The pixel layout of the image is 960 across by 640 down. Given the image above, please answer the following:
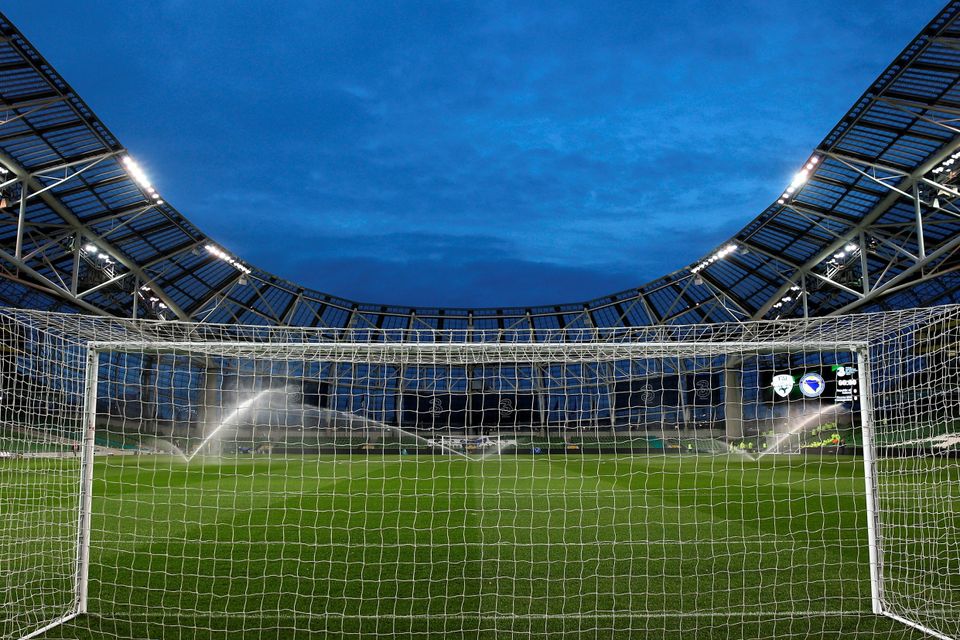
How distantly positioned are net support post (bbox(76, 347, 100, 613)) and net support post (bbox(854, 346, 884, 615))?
6320 millimetres

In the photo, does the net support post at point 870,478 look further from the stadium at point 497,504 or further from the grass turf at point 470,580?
the grass turf at point 470,580

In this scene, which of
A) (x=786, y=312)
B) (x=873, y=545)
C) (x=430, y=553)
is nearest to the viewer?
(x=873, y=545)

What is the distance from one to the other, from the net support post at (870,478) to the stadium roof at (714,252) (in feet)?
44.7

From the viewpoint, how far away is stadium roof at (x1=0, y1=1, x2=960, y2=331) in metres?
18.7

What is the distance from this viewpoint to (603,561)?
776 centimetres

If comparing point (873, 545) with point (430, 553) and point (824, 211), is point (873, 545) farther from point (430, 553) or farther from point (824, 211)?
point (824, 211)

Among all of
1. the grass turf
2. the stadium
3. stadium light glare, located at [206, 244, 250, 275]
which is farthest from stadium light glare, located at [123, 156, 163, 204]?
the grass turf

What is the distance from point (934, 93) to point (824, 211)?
30.3ft

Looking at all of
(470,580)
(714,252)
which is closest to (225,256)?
(714,252)

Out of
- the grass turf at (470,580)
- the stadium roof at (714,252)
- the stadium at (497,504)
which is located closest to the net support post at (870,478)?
the stadium at (497,504)

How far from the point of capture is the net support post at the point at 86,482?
18.6 ft

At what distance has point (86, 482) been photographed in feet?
19.1

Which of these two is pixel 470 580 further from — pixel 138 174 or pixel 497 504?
pixel 138 174

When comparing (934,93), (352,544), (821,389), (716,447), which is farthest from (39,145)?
(716,447)
